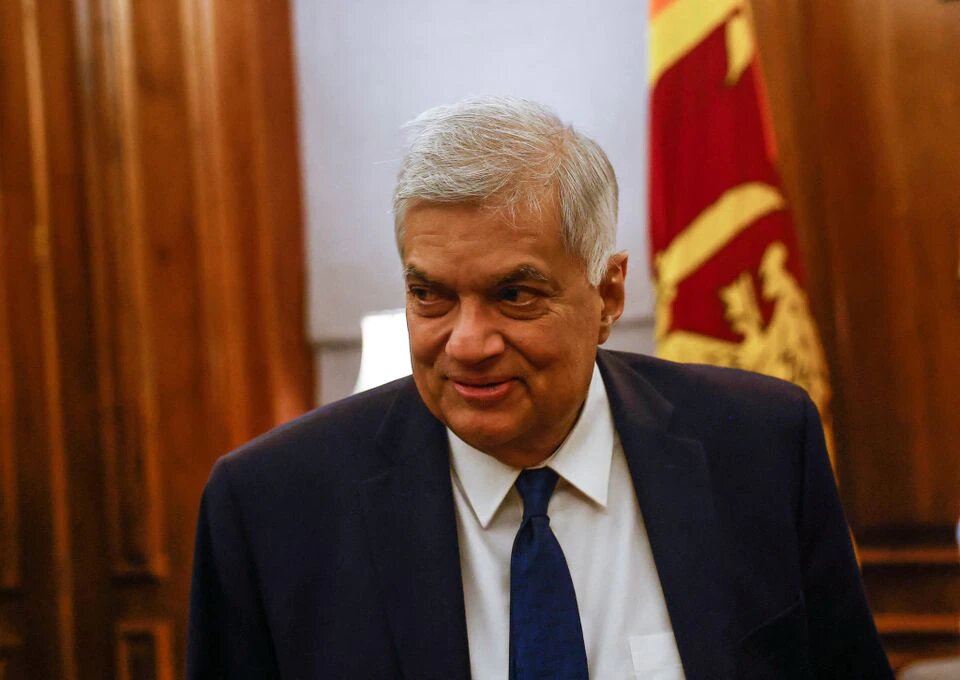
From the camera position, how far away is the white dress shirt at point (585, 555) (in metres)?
1.49

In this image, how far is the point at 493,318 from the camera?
56.6 inches

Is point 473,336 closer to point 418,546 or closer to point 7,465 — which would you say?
point 418,546

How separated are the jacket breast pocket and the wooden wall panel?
4.84ft

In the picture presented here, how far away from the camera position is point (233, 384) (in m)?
3.36

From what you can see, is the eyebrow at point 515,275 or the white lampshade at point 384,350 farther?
the white lampshade at point 384,350

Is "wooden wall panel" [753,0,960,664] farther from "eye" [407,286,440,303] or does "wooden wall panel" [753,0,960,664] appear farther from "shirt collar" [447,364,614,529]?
"eye" [407,286,440,303]

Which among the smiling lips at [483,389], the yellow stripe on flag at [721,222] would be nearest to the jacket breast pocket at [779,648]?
the smiling lips at [483,389]

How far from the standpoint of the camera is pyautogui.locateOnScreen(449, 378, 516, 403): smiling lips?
4.75 ft

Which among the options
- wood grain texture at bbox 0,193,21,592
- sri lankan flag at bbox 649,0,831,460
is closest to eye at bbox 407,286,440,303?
sri lankan flag at bbox 649,0,831,460

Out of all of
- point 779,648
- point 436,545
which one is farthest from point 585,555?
point 779,648

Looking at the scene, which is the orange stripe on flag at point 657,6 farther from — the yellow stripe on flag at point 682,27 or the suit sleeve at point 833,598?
the suit sleeve at point 833,598

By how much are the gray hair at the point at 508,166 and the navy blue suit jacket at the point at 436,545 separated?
0.34 m

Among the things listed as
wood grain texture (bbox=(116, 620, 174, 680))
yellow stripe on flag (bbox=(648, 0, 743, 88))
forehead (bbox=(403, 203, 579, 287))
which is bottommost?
wood grain texture (bbox=(116, 620, 174, 680))

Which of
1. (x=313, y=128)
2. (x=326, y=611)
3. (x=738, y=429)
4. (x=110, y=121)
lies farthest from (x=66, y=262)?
(x=738, y=429)
